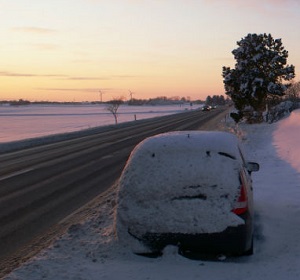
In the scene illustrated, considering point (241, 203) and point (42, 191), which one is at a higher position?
point (241, 203)

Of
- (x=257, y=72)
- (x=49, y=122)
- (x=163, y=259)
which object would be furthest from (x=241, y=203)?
(x=49, y=122)

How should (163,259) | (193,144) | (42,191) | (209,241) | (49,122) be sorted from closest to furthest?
1. (209,241)
2. (163,259)
3. (193,144)
4. (42,191)
5. (49,122)

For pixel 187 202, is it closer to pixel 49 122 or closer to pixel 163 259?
pixel 163 259

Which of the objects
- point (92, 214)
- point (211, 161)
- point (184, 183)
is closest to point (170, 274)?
point (184, 183)

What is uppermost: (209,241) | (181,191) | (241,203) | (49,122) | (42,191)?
(181,191)

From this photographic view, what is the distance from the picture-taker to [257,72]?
1407 inches

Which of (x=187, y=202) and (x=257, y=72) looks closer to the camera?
(x=187, y=202)

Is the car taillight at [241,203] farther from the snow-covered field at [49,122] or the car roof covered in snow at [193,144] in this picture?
the snow-covered field at [49,122]

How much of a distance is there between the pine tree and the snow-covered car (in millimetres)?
31239

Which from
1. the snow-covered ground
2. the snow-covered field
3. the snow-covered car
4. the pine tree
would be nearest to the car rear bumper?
the snow-covered car

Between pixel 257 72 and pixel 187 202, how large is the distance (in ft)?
106

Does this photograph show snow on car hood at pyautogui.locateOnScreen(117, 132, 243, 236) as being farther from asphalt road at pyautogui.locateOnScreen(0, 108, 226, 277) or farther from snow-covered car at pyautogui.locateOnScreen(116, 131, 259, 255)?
asphalt road at pyautogui.locateOnScreen(0, 108, 226, 277)

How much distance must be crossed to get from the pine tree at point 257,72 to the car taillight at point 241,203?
3127 centimetres

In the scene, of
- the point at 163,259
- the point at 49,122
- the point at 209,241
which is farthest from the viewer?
the point at 49,122
